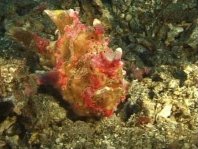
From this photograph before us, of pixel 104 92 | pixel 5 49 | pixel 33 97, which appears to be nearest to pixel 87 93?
pixel 104 92

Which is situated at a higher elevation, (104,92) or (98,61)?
(98,61)

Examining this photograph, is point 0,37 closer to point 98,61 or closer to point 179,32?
point 98,61

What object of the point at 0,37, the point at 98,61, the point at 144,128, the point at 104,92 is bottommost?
the point at 0,37

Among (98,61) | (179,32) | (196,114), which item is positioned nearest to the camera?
(98,61)
